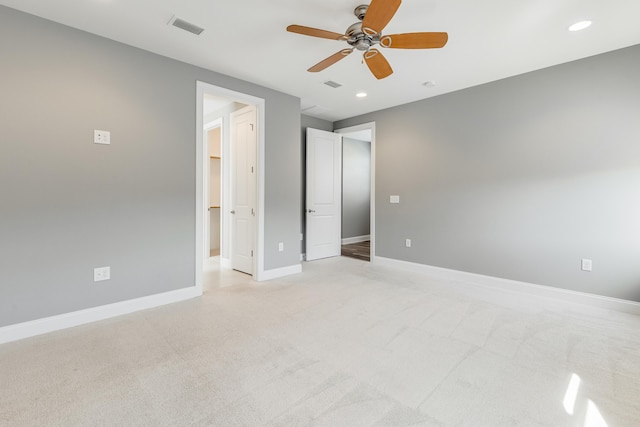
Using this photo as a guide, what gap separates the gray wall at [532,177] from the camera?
3.02 metres

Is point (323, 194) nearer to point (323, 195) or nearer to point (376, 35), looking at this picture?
point (323, 195)

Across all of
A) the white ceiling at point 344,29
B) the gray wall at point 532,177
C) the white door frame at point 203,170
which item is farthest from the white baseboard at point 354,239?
the white ceiling at point 344,29

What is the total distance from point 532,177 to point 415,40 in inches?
99.2

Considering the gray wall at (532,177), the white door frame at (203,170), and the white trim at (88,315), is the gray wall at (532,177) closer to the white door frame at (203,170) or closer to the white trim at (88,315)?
the white door frame at (203,170)

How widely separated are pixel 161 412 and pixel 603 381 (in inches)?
107

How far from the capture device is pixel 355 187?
7480 millimetres

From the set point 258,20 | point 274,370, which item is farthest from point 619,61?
point 274,370

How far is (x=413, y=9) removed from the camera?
2326 millimetres

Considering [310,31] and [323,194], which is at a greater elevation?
[310,31]

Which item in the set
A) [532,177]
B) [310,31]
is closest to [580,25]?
[532,177]

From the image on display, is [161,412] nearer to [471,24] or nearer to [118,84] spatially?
[118,84]

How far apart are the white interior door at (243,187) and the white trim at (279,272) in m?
0.34

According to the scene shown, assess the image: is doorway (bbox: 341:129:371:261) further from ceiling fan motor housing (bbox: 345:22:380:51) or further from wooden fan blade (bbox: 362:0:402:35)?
wooden fan blade (bbox: 362:0:402:35)

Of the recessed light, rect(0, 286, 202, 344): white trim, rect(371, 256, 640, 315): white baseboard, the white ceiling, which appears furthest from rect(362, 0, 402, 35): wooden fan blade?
rect(371, 256, 640, 315): white baseboard
